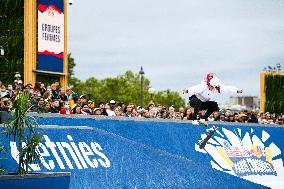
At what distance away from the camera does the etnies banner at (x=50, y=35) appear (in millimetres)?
27203

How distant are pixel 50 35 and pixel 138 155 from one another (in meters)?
14.2

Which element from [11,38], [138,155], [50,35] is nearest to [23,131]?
[138,155]

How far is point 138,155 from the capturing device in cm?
1505

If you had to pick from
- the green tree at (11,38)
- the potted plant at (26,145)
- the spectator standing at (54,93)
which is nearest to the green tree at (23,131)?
the potted plant at (26,145)

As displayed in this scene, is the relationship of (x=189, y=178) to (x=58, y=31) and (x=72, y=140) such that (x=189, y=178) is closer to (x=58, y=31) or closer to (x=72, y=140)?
(x=72, y=140)

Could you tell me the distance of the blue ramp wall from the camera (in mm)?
13617

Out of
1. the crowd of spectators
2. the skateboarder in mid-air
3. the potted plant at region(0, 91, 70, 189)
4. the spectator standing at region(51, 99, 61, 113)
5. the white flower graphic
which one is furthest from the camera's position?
the white flower graphic

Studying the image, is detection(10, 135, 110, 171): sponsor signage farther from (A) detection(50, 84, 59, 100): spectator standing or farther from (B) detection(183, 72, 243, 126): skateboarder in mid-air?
(A) detection(50, 84, 59, 100): spectator standing

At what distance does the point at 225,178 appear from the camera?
17797 mm

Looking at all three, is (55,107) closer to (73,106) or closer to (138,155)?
(73,106)

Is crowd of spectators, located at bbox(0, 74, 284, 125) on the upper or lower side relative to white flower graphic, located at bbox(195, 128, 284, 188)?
upper

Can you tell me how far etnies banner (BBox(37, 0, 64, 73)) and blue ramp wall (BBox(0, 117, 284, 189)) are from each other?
11110mm

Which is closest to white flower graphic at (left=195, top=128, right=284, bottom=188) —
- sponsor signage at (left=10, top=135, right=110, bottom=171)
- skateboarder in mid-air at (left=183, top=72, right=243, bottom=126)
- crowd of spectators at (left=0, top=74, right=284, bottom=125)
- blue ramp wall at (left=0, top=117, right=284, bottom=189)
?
blue ramp wall at (left=0, top=117, right=284, bottom=189)

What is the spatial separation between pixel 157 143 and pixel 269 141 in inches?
286
